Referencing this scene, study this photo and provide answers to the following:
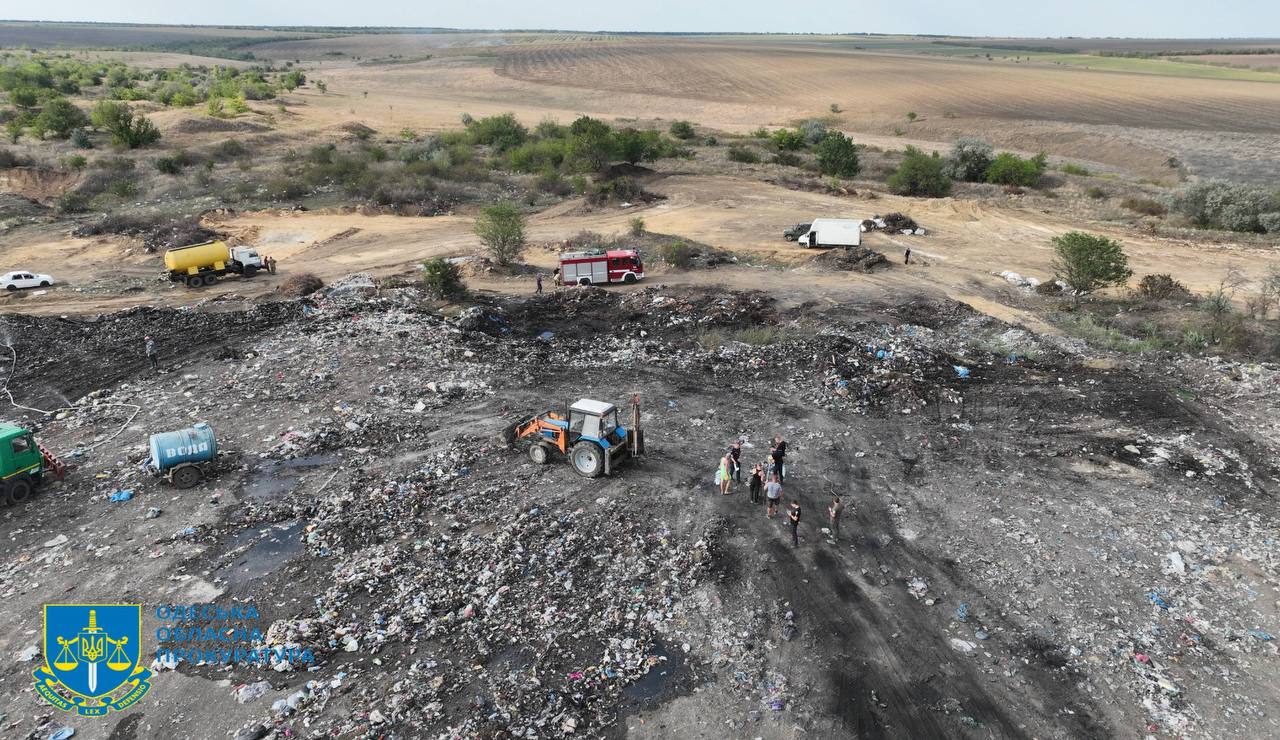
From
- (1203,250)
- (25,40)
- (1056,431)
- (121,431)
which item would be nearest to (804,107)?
(1203,250)

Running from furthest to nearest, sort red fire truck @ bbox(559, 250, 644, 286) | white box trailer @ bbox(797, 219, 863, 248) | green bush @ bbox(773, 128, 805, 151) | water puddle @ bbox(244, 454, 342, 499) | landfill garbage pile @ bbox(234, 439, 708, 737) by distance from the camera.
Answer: green bush @ bbox(773, 128, 805, 151), white box trailer @ bbox(797, 219, 863, 248), red fire truck @ bbox(559, 250, 644, 286), water puddle @ bbox(244, 454, 342, 499), landfill garbage pile @ bbox(234, 439, 708, 737)

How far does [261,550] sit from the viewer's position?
1198 centimetres

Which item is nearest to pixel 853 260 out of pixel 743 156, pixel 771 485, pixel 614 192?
pixel 614 192

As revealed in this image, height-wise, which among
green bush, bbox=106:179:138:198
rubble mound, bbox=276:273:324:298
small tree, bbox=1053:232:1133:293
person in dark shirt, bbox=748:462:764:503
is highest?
small tree, bbox=1053:232:1133:293

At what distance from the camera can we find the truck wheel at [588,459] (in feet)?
45.0

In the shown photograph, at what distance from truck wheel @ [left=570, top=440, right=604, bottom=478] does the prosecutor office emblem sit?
7310 mm

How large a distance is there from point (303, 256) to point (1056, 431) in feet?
93.4

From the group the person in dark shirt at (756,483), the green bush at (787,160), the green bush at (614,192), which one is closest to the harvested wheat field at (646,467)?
the person in dark shirt at (756,483)

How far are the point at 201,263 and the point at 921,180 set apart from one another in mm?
36095

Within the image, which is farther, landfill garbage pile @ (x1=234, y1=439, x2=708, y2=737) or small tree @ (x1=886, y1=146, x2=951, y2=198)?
small tree @ (x1=886, y1=146, x2=951, y2=198)

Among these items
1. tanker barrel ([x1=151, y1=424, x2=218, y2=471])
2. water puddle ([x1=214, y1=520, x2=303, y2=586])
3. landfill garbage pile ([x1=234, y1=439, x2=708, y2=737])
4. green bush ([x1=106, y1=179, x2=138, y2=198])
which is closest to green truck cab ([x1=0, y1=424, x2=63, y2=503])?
tanker barrel ([x1=151, y1=424, x2=218, y2=471])

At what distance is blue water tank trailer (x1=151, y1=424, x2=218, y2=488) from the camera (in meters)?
13.4

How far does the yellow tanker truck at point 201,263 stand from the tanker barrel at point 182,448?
583 inches

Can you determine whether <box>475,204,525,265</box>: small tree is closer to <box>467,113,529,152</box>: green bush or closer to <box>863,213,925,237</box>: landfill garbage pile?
<box>863,213,925,237</box>: landfill garbage pile
